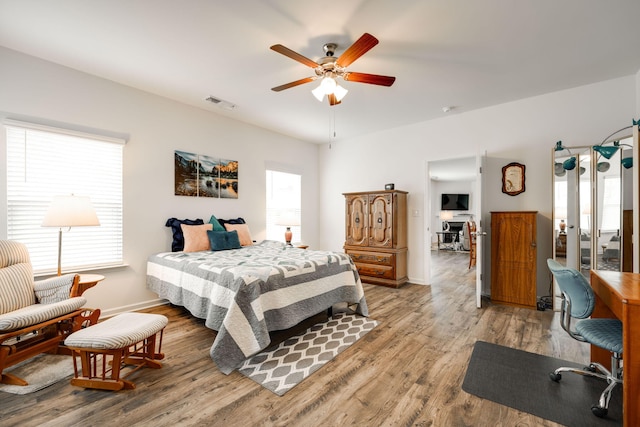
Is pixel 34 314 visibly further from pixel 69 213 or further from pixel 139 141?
pixel 139 141

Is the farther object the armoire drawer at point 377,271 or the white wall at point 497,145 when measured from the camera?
the armoire drawer at point 377,271

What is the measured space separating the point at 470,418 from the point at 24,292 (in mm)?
3538

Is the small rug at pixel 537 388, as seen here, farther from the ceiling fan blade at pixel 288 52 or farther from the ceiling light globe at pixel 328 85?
the ceiling fan blade at pixel 288 52

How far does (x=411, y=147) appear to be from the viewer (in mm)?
5012

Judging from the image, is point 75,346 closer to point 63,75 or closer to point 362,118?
point 63,75

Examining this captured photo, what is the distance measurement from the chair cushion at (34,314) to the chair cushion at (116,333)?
42 centimetres

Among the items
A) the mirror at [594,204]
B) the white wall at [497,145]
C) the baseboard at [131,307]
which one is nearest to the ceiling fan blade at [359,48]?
the white wall at [497,145]

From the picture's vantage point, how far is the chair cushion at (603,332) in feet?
5.48

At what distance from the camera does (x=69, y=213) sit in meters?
2.64

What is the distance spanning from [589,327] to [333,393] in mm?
1785

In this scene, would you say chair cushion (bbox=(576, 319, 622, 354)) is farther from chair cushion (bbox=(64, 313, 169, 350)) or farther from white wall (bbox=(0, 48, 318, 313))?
white wall (bbox=(0, 48, 318, 313))

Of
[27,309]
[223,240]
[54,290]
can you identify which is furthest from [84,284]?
[223,240]

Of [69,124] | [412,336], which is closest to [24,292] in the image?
[69,124]

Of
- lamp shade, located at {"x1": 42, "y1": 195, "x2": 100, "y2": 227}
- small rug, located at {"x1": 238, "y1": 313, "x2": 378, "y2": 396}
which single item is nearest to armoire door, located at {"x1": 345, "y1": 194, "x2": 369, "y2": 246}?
small rug, located at {"x1": 238, "y1": 313, "x2": 378, "y2": 396}
